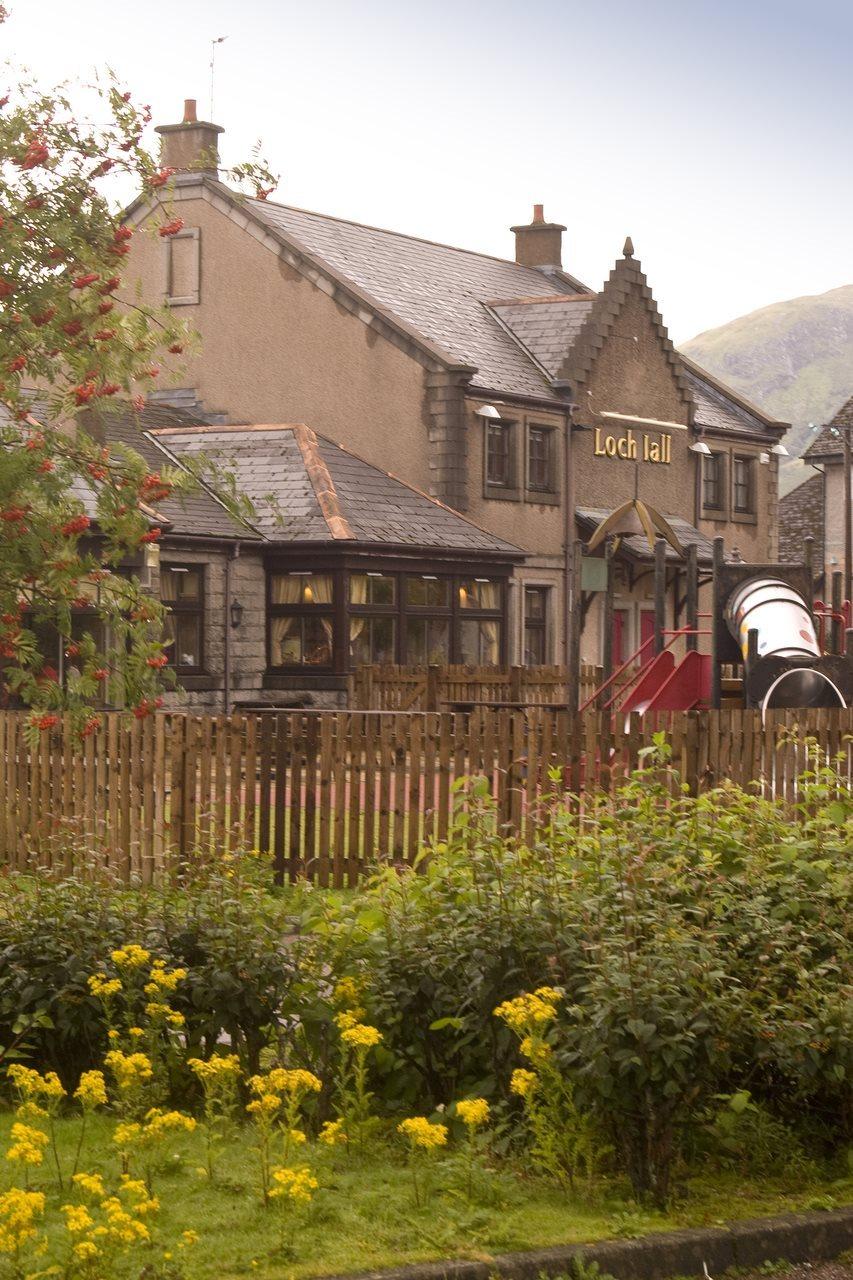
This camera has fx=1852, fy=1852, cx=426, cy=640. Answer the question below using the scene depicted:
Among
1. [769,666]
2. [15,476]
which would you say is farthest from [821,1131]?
[769,666]

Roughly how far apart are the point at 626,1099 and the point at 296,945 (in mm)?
1918

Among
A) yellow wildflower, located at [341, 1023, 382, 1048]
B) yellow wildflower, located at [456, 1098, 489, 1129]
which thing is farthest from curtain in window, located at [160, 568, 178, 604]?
yellow wildflower, located at [456, 1098, 489, 1129]

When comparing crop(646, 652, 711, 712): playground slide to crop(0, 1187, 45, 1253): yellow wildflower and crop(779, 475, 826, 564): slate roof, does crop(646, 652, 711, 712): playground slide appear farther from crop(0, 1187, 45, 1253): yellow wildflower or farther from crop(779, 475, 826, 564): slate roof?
crop(779, 475, 826, 564): slate roof

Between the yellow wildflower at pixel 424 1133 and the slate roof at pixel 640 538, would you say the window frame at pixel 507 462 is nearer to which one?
the slate roof at pixel 640 538

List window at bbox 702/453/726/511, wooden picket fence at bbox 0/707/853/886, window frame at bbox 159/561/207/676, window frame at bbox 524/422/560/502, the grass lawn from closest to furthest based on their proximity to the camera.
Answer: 1. the grass lawn
2. wooden picket fence at bbox 0/707/853/886
3. window frame at bbox 159/561/207/676
4. window frame at bbox 524/422/560/502
5. window at bbox 702/453/726/511

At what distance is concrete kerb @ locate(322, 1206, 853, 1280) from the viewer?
5.79 m

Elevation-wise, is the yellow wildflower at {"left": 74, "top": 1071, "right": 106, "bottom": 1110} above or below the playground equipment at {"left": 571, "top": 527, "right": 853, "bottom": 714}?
below

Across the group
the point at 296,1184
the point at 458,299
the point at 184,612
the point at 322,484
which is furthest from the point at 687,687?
the point at 458,299

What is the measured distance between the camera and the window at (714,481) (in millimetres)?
46469

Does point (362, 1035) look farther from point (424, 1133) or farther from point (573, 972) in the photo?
point (573, 972)

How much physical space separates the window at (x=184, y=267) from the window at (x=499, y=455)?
6.94 m

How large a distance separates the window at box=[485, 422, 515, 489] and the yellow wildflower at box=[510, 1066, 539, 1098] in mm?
32267

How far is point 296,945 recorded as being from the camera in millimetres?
7781

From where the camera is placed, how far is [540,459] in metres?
40.3
